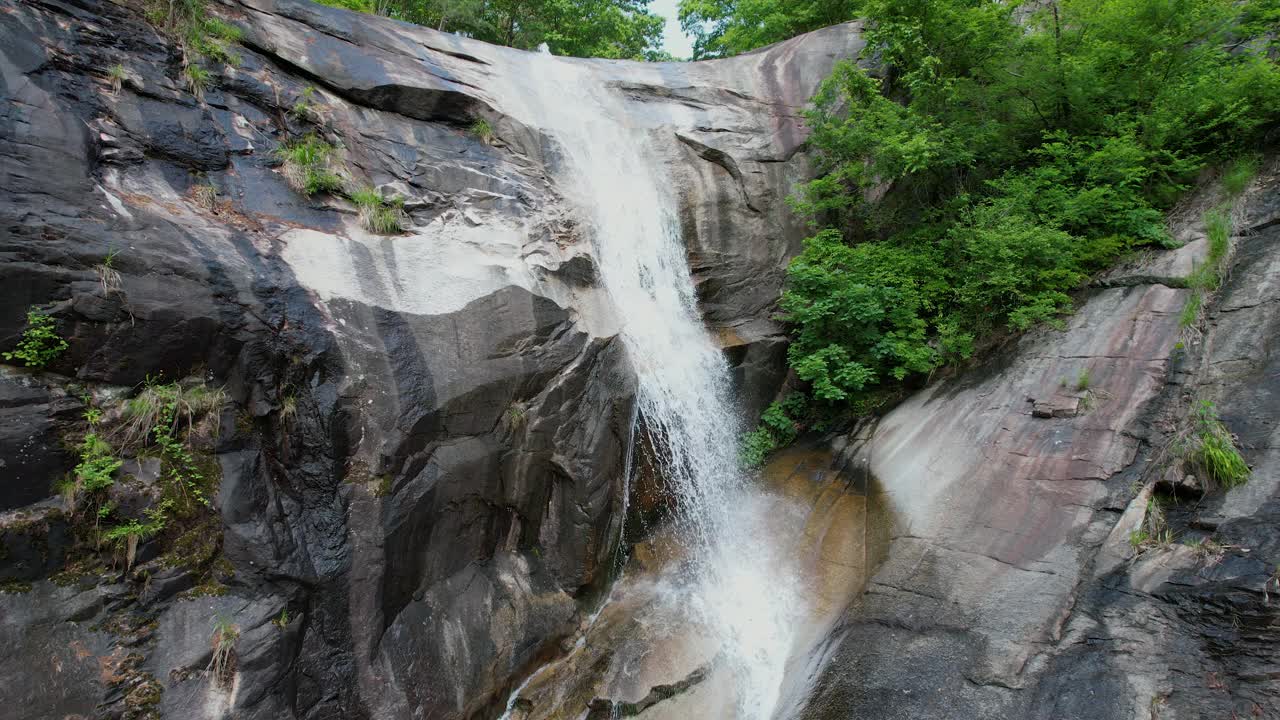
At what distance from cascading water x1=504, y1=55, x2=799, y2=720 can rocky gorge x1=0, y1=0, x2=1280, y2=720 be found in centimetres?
34

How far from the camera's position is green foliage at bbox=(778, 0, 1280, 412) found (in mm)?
7465

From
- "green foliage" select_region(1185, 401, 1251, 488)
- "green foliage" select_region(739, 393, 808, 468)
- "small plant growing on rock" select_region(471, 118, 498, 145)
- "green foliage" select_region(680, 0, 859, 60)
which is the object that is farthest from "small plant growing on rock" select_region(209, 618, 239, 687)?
"green foliage" select_region(680, 0, 859, 60)

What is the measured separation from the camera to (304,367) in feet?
17.9

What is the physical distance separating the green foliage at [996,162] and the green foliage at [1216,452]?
204 cm

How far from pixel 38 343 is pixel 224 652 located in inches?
110

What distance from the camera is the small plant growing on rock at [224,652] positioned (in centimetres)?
454

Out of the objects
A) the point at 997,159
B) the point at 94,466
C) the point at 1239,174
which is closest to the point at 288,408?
the point at 94,466

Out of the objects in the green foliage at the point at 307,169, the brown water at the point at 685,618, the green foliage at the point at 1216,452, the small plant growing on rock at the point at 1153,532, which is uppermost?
the green foliage at the point at 307,169

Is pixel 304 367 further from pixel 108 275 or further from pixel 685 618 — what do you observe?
pixel 685 618

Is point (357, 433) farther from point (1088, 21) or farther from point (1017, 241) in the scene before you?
point (1088, 21)

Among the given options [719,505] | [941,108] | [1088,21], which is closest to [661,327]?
[719,505]

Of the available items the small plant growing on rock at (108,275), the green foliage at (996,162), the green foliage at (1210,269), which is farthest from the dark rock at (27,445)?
the green foliage at (1210,269)

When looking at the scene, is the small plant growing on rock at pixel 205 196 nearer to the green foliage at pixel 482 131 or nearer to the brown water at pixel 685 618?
the green foliage at pixel 482 131

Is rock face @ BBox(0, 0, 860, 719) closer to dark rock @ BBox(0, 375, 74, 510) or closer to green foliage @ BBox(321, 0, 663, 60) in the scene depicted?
dark rock @ BBox(0, 375, 74, 510)
